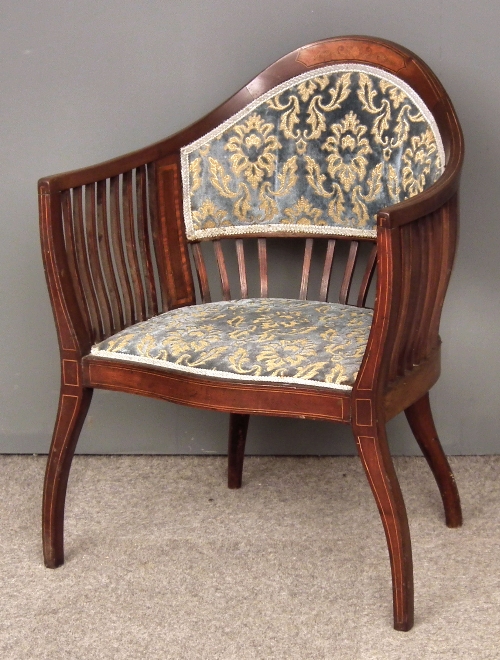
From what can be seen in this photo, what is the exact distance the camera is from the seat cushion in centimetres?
153

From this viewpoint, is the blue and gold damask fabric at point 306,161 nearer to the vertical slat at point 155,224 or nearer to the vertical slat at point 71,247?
the vertical slat at point 155,224

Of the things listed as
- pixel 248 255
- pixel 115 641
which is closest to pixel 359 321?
pixel 248 255

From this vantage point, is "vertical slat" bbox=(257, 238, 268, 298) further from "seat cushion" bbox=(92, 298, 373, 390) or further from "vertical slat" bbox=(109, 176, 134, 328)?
"vertical slat" bbox=(109, 176, 134, 328)

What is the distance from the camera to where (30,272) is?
2244mm

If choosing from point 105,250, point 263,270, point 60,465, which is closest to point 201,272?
point 263,270

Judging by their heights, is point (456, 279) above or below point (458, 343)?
above

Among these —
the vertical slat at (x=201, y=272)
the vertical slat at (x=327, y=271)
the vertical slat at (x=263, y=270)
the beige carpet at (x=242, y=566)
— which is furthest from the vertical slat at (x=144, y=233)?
the beige carpet at (x=242, y=566)

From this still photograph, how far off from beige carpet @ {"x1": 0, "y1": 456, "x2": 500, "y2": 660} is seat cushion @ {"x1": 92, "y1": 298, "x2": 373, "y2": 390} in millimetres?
409

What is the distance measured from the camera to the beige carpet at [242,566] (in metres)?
1.54

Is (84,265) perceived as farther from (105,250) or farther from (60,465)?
(60,465)

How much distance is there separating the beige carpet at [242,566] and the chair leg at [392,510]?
55 mm

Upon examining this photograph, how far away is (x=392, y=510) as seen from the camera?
4.98 feet

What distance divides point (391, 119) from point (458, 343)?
2.13 ft

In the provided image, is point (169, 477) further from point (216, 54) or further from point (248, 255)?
point (216, 54)
